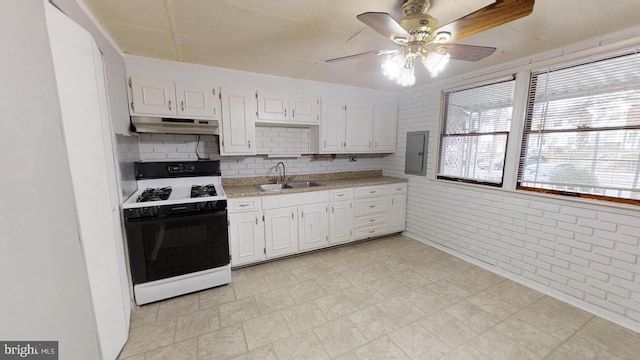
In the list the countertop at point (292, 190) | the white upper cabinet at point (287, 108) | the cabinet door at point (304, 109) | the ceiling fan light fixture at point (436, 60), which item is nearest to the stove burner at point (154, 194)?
the countertop at point (292, 190)

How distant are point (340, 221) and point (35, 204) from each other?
2792 millimetres

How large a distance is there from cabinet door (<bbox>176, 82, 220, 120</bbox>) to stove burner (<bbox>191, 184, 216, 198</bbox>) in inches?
30.8

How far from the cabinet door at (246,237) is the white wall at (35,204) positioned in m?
1.41

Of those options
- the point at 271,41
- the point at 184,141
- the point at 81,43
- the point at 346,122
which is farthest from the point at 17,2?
the point at 346,122

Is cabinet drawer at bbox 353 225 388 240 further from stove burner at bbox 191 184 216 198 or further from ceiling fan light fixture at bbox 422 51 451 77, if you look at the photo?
ceiling fan light fixture at bbox 422 51 451 77

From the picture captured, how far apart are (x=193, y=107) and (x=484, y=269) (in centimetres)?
382

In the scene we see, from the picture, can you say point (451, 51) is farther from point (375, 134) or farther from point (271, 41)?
point (375, 134)

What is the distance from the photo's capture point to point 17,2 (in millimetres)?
945

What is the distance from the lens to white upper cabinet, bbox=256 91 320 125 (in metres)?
2.92

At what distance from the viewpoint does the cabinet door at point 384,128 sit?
3.72m

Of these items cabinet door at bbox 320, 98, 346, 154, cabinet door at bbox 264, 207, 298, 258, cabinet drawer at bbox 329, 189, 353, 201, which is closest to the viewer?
cabinet door at bbox 264, 207, 298, 258

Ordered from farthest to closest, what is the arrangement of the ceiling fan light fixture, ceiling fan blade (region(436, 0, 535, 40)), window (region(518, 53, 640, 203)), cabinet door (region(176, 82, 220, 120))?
1. cabinet door (region(176, 82, 220, 120))
2. window (region(518, 53, 640, 203))
3. the ceiling fan light fixture
4. ceiling fan blade (region(436, 0, 535, 40))

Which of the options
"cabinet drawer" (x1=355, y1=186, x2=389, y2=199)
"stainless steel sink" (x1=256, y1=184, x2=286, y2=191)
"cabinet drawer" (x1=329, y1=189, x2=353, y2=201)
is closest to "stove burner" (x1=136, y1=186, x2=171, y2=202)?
"stainless steel sink" (x1=256, y1=184, x2=286, y2=191)

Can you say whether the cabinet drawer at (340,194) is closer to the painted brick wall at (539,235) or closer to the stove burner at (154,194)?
the painted brick wall at (539,235)
